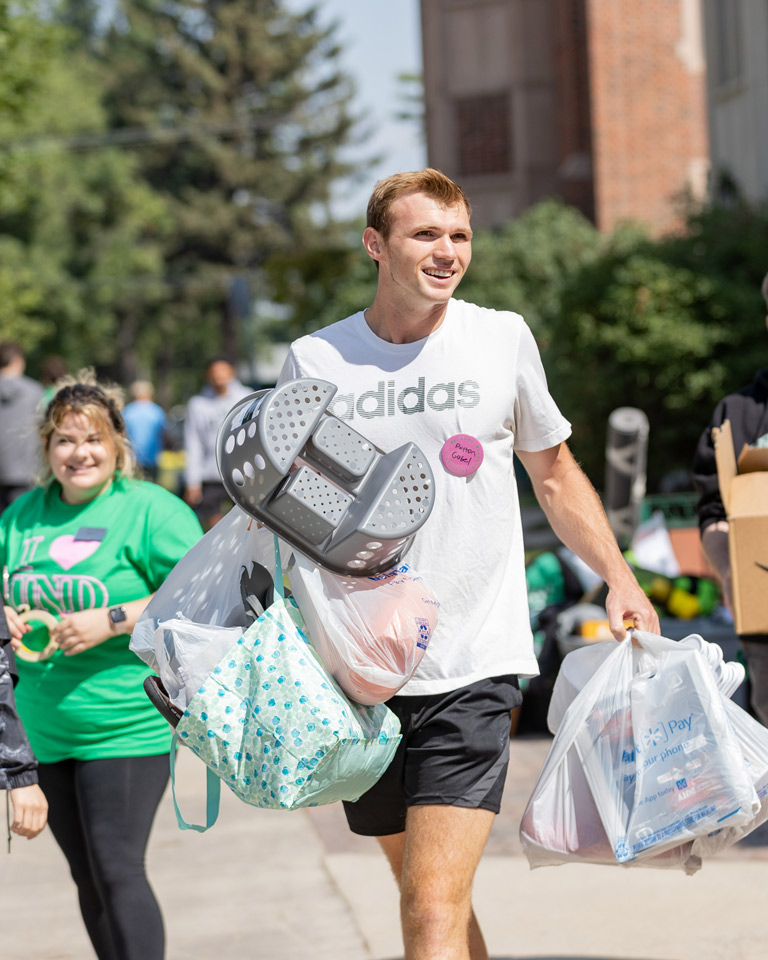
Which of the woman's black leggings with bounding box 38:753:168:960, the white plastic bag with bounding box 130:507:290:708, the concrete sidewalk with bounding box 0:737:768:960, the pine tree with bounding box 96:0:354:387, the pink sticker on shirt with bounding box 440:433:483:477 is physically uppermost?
the pine tree with bounding box 96:0:354:387

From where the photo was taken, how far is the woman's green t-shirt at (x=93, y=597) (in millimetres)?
3553

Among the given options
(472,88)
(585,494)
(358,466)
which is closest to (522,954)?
(585,494)

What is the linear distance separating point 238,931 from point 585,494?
7.53 feet

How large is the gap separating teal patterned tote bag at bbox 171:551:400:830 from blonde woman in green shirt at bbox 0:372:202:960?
3.07 ft

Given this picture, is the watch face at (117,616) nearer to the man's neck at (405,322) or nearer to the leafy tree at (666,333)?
the man's neck at (405,322)

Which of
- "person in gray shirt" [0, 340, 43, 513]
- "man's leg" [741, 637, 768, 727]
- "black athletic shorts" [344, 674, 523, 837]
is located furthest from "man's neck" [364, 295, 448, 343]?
"person in gray shirt" [0, 340, 43, 513]

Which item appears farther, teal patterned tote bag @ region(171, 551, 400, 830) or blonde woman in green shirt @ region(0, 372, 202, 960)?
blonde woman in green shirt @ region(0, 372, 202, 960)

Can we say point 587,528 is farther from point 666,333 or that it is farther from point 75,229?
point 75,229

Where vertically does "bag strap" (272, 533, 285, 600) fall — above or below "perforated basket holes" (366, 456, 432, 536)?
below

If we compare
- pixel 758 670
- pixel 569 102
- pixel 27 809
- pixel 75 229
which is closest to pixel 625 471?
pixel 758 670

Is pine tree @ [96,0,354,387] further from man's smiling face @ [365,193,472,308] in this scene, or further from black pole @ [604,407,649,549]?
man's smiling face @ [365,193,472,308]

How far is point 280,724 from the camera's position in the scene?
2533mm

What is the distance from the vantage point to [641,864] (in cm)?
279

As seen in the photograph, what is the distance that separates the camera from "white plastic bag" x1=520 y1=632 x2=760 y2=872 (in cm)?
271
